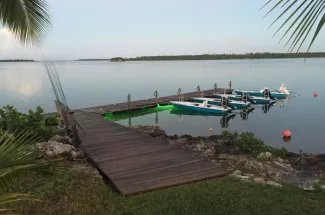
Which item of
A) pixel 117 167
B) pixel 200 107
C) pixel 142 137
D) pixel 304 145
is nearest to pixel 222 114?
pixel 200 107

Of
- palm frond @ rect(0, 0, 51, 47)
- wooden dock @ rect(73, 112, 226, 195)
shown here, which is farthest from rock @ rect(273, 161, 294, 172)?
palm frond @ rect(0, 0, 51, 47)

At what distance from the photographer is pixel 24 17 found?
4.45 metres

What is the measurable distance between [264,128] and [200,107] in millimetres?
5494

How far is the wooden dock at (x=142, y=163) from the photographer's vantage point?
573 centimetres

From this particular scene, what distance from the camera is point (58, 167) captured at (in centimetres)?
200

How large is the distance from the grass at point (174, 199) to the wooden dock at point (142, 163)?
344 millimetres

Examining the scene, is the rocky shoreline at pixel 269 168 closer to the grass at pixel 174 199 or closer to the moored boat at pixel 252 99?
the grass at pixel 174 199

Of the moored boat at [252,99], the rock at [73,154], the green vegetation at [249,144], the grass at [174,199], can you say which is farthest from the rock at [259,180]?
the moored boat at [252,99]

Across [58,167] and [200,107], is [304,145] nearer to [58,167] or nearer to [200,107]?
[200,107]

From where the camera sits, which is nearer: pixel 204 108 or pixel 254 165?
pixel 254 165

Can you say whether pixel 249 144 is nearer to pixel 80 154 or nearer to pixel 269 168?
pixel 269 168

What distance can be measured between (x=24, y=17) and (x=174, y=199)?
13.2 feet

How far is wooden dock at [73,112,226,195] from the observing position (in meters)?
5.73

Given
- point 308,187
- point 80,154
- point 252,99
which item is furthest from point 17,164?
point 252,99
